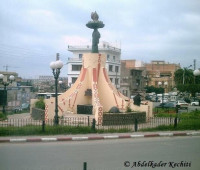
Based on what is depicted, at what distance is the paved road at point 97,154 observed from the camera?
8906mm

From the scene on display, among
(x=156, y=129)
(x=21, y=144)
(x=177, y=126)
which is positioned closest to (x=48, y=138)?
(x=21, y=144)

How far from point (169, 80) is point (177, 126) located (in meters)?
61.9

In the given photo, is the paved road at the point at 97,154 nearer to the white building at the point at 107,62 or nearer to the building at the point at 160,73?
the white building at the point at 107,62

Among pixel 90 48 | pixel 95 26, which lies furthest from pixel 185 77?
pixel 95 26

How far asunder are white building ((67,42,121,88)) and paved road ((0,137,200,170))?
4218 cm

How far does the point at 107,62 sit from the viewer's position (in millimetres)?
53938

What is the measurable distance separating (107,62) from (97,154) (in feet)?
145

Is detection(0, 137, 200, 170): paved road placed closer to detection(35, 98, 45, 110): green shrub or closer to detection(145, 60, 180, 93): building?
detection(35, 98, 45, 110): green shrub

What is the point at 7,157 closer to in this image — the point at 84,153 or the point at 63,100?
the point at 84,153

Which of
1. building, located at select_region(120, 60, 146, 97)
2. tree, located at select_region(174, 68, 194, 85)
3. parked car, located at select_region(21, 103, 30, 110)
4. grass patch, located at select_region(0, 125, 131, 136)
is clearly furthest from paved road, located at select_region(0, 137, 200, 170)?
building, located at select_region(120, 60, 146, 97)

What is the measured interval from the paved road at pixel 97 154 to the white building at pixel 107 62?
1661 inches

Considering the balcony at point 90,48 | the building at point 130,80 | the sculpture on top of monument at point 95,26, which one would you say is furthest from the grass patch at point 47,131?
the building at point 130,80

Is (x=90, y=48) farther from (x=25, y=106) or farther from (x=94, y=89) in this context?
(x=94, y=89)

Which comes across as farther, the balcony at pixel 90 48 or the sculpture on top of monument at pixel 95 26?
the balcony at pixel 90 48
